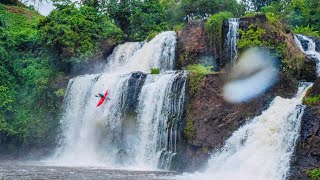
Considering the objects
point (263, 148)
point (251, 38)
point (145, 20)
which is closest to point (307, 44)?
point (251, 38)

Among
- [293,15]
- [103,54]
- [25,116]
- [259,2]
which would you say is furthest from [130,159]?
[259,2]

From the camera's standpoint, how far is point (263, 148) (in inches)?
592

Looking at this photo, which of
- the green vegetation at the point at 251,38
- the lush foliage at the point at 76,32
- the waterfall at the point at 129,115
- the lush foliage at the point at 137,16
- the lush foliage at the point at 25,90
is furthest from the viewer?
the lush foliage at the point at 137,16

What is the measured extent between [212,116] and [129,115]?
438 cm

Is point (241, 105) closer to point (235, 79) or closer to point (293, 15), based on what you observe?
point (235, 79)

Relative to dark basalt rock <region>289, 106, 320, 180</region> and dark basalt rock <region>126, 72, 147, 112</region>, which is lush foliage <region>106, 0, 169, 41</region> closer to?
dark basalt rock <region>126, 72, 147, 112</region>

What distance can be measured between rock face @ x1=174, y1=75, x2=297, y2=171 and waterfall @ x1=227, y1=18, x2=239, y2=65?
2.72m

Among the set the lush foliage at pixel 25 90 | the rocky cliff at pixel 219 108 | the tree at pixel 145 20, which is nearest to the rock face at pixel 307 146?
the rocky cliff at pixel 219 108

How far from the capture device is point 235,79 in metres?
17.9

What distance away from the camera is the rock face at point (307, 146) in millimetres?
13305

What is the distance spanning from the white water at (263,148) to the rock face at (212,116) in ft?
1.26

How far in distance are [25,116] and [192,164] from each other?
10.8 metres

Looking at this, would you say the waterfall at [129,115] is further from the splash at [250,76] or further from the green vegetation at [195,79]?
the splash at [250,76]

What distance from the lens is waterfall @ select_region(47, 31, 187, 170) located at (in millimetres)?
18453
